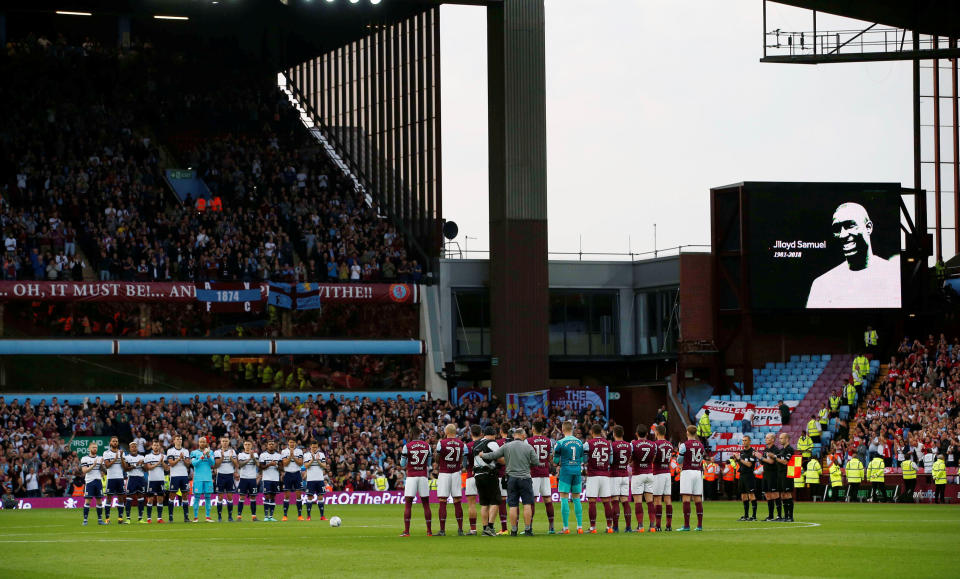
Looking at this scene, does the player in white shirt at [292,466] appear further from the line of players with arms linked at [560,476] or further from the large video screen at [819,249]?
the large video screen at [819,249]

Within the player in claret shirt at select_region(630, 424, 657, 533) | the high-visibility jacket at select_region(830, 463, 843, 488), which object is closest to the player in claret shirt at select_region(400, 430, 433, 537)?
the player in claret shirt at select_region(630, 424, 657, 533)

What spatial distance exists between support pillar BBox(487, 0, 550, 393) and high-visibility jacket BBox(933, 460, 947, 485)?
1727 cm

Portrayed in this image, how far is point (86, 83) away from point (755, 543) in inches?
1862

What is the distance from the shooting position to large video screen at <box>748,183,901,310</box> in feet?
192

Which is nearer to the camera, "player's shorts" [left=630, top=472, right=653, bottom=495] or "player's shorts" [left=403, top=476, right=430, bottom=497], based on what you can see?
"player's shorts" [left=403, top=476, right=430, bottom=497]

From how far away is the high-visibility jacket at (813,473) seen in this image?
161 feet

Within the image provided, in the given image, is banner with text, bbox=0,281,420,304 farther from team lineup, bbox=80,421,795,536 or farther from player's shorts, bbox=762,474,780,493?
player's shorts, bbox=762,474,780,493

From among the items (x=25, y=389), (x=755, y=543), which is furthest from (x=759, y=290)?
(x=755, y=543)

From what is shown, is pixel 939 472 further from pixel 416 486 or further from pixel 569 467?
pixel 416 486

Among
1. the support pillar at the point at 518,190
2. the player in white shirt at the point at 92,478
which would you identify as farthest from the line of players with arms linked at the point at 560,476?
the support pillar at the point at 518,190

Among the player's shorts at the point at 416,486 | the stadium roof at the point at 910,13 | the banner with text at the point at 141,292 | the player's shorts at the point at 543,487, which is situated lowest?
the player's shorts at the point at 543,487

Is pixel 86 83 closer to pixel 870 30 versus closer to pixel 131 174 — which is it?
pixel 131 174

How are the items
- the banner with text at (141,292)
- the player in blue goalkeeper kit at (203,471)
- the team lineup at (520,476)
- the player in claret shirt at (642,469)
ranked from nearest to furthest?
the team lineup at (520,476) → the player in claret shirt at (642,469) → the player in blue goalkeeper kit at (203,471) → the banner with text at (141,292)

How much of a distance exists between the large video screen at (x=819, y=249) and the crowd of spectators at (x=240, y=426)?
32.2ft
